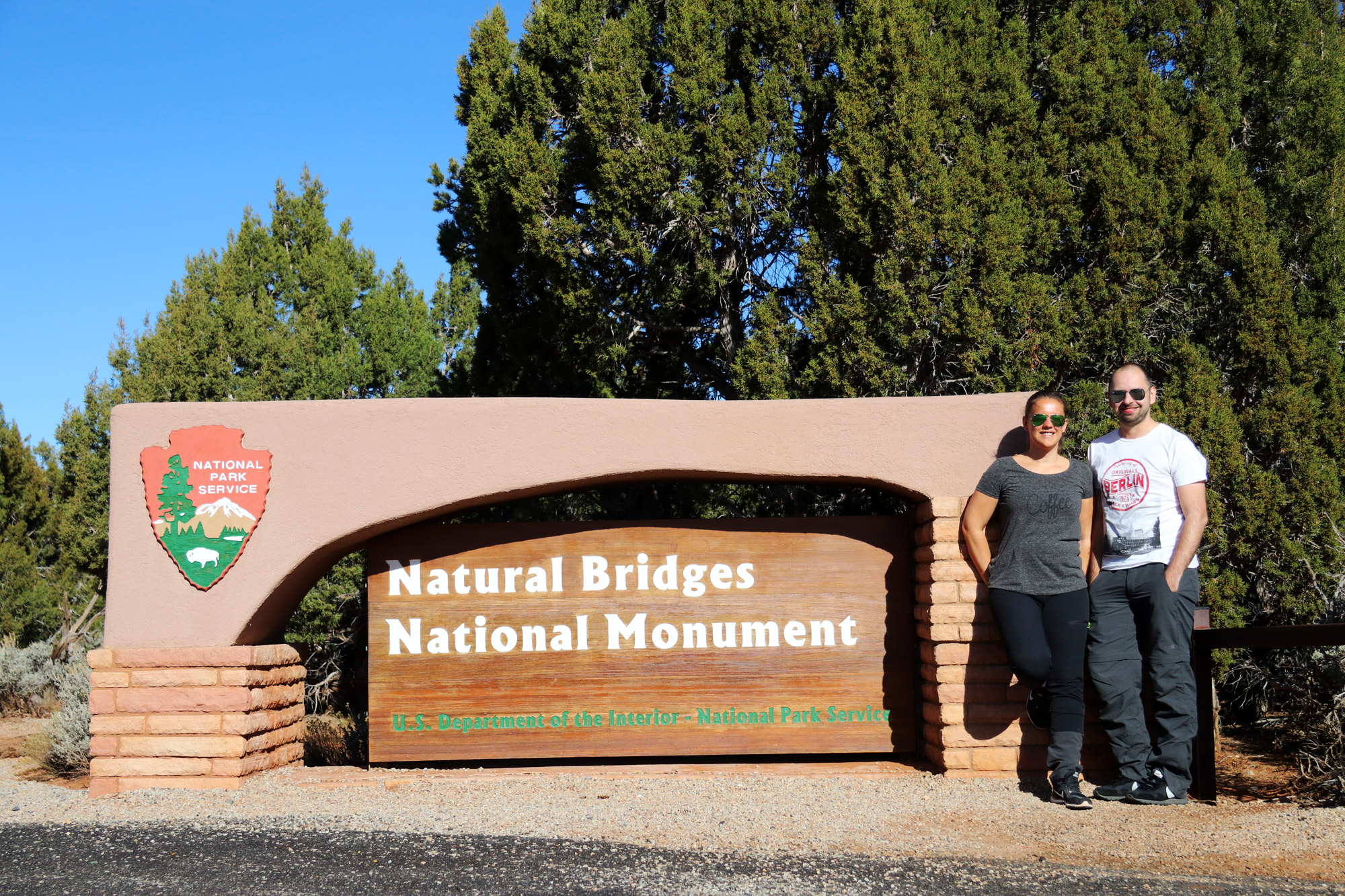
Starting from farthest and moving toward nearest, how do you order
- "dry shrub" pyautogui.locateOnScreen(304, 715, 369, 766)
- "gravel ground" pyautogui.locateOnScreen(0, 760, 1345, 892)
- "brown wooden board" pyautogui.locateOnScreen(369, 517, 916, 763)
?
"dry shrub" pyautogui.locateOnScreen(304, 715, 369, 766) → "brown wooden board" pyautogui.locateOnScreen(369, 517, 916, 763) → "gravel ground" pyautogui.locateOnScreen(0, 760, 1345, 892)

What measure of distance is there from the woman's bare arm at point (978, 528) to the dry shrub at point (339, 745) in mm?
3983

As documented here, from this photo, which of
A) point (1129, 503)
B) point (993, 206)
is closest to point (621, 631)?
point (1129, 503)

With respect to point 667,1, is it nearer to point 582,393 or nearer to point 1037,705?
point 582,393

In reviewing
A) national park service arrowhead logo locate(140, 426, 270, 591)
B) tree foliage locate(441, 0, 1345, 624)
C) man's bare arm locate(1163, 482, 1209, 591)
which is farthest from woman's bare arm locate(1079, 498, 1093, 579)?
national park service arrowhead logo locate(140, 426, 270, 591)

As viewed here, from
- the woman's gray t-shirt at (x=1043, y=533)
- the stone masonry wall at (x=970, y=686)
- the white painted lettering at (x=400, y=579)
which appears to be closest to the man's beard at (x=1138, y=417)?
the woman's gray t-shirt at (x=1043, y=533)

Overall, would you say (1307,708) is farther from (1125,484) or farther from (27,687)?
(27,687)

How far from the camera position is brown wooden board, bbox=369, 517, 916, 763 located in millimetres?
5715

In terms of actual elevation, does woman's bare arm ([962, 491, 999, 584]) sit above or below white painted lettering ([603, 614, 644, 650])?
above

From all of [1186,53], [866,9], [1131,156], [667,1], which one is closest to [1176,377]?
[1131,156]

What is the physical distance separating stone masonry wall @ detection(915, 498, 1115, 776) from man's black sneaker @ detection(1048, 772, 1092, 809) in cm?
41

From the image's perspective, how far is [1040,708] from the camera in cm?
510

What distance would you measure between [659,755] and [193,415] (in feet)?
10.7

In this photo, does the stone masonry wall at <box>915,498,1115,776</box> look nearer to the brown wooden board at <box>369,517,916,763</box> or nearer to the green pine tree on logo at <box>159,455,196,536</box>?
the brown wooden board at <box>369,517,916,763</box>

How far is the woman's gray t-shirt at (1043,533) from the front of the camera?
500cm
